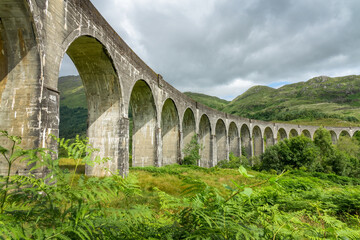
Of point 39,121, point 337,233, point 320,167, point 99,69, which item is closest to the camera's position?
point 337,233

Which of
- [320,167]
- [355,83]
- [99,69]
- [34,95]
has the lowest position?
[320,167]

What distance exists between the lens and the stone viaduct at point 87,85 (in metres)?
5.25

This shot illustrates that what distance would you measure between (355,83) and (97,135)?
169 meters

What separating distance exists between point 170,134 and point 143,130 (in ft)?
13.7

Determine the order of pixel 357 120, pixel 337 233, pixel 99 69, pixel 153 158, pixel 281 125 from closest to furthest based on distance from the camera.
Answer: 1. pixel 337 233
2. pixel 99 69
3. pixel 153 158
4. pixel 281 125
5. pixel 357 120

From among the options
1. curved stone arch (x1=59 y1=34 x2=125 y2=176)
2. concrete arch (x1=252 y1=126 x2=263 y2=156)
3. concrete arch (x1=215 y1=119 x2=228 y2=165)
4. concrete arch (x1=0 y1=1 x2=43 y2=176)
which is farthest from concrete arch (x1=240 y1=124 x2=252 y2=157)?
concrete arch (x1=0 y1=1 x2=43 y2=176)

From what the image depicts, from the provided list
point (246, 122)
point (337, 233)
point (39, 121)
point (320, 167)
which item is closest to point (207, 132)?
point (246, 122)

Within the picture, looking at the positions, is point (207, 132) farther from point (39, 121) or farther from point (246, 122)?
point (39, 121)

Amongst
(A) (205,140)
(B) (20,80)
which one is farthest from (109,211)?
(A) (205,140)

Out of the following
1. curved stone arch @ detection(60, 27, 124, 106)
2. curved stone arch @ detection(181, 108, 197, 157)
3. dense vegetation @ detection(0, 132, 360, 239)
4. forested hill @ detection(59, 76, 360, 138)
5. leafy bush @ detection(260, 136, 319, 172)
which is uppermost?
forested hill @ detection(59, 76, 360, 138)

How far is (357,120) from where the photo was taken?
71.1 meters

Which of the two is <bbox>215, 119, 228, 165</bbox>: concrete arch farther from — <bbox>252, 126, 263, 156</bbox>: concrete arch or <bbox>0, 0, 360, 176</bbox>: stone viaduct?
<bbox>252, 126, 263, 156</bbox>: concrete arch

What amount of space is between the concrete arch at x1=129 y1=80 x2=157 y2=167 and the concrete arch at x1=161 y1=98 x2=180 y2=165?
3746 mm

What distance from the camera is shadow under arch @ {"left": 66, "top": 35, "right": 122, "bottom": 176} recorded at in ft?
31.5
